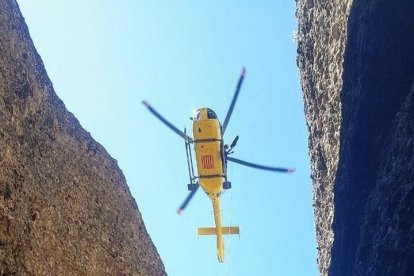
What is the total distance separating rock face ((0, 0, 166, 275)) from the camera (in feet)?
42.6

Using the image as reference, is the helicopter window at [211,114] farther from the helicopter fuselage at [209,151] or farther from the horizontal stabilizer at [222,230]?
the horizontal stabilizer at [222,230]

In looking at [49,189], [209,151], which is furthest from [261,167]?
[49,189]

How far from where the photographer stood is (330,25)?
68.4ft

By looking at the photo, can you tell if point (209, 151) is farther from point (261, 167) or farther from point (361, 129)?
point (361, 129)

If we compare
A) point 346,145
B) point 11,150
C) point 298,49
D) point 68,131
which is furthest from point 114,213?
point 298,49

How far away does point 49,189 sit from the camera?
1462 cm

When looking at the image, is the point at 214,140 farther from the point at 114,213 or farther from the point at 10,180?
the point at 10,180

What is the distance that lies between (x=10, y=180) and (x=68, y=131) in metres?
4.19

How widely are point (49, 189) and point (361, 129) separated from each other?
32.2 feet

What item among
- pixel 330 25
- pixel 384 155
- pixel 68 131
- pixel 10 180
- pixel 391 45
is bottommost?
pixel 10 180

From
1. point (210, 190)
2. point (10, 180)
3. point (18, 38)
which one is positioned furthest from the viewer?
point (210, 190)

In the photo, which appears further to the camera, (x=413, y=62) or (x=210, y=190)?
(x=210, y=190)

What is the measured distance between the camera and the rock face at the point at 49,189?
42.6 ft

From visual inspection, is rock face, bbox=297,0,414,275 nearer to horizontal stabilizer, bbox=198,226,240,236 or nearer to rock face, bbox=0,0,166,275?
horizontal stabilizer, bbox=198,226,240,236
